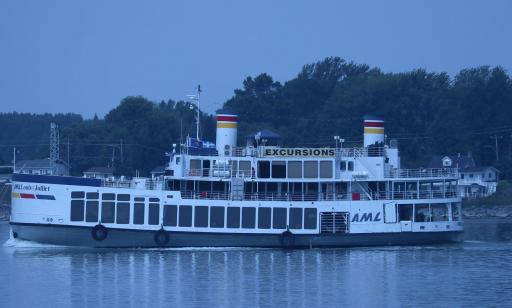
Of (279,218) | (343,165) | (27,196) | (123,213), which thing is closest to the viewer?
(27,196)

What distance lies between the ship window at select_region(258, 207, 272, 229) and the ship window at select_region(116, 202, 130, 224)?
591 centimetres

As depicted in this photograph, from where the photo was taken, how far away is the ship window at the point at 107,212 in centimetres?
4950

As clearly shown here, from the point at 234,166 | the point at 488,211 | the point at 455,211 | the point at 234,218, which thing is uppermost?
the point at 234,166

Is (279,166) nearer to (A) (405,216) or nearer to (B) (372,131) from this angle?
(B) (372,131)

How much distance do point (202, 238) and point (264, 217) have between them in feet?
9.67

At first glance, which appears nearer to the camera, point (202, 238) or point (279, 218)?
point (202, 238)

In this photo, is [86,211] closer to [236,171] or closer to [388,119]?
[236,171]

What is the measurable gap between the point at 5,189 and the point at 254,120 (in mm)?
23201

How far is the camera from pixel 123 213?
163 ft

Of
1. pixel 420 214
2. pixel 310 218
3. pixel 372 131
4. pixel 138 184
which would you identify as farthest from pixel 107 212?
pixel 420 214

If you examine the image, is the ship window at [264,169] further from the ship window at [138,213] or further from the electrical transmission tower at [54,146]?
the electrical transmission tower at [54,146]

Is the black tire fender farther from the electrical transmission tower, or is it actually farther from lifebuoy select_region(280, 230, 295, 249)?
the electrical transmission tower

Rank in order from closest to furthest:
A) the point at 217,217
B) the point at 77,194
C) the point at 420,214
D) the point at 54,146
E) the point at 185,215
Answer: the point at 77,194
the point at 185,215
the point at 217,217
the point at 420,214
the point at 54,146

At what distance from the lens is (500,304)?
121 feet
